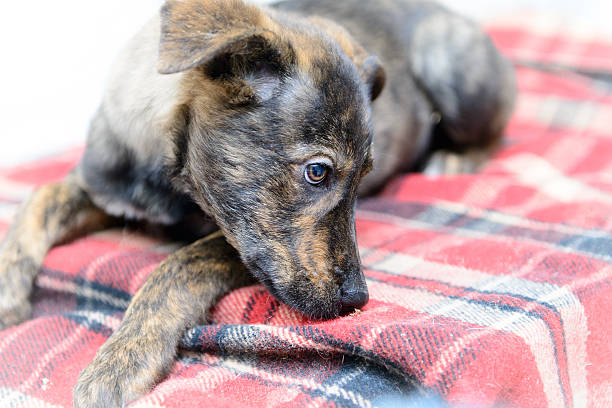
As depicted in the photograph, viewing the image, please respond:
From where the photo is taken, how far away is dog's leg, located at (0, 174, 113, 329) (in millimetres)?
2518

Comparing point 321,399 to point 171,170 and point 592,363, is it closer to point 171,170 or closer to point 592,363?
Result: point 592,363

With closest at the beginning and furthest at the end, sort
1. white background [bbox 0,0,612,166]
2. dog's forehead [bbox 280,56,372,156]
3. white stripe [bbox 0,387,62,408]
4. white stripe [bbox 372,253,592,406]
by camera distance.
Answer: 1. white stripe [bbox 0,387,62,408]
2. white stripe [bbox 372,253,592,406]
3. dog's forehead [bbox 280,56,372,156]
4. white background [bbox 0,0,612,166]

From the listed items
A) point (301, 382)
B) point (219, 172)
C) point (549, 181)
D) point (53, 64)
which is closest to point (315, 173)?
point (219, 172)

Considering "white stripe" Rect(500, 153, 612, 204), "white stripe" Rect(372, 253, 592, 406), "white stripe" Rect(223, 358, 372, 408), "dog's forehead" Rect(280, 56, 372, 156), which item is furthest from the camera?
"white stripe" Rect(500, 153, 612, 204)

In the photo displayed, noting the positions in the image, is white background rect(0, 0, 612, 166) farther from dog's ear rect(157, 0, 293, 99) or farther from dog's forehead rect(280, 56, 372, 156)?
dog's forehead rect(280, 56, 372, 156)

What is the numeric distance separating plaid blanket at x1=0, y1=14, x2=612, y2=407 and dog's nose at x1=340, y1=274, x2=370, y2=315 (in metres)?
0.05

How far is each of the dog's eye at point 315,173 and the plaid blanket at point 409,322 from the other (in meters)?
0.50

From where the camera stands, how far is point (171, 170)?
2.49 m

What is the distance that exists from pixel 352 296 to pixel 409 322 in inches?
9.3

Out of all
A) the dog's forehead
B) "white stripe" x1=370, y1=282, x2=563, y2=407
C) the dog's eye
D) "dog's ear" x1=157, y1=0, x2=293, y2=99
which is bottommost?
"white stripe" x1=370, y1=282, x2=563, y2=407

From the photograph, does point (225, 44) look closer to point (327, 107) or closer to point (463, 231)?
point (327, 107)

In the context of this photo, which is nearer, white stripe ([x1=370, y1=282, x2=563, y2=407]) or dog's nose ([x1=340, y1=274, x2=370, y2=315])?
white stripe ([x1=370, y1=282, x2=563, y2=407])

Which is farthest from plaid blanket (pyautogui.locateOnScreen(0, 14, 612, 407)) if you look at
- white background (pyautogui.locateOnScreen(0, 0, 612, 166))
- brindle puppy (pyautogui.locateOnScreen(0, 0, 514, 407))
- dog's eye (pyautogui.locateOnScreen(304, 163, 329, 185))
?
white background (pyautogui.locateOnScreen(0, 0, 612, 166))

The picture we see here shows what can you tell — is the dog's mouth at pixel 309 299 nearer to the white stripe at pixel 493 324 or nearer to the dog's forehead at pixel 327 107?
the white stripe at pixel 493 324
